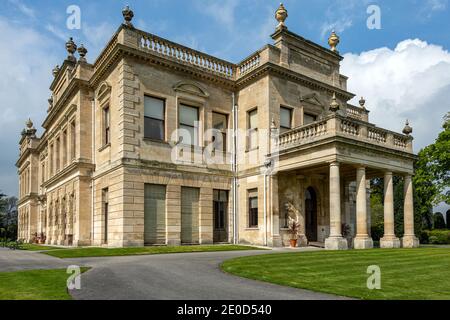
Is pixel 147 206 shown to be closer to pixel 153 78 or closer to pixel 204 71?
pixel 153 78

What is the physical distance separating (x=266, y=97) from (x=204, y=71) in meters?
3.90

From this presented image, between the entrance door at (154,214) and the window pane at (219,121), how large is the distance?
5.59m

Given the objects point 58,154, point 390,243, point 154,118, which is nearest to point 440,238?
point 390,243

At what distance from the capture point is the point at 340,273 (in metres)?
10.7

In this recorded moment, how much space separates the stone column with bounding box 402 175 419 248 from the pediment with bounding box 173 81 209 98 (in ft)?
42.1

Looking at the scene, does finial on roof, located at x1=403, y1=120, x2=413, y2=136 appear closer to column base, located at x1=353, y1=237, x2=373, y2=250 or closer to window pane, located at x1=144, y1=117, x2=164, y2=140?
column base, located at x1=353, y1=237, x2=373, y2=250

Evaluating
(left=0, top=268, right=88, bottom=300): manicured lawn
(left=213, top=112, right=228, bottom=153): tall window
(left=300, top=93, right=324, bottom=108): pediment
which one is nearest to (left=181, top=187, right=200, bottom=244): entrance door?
(left=213, top=112, right=228, bottom=153): tall window

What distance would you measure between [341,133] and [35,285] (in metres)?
15.6

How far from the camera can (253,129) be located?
976 inches

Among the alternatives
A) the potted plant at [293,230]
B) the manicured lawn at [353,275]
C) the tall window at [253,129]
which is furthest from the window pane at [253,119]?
the manicured lawn at [353,275]

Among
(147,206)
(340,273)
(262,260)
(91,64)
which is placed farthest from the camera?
(91,64)

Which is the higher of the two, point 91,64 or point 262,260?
point 91,64

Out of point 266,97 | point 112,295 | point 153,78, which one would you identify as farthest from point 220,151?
point 112,295

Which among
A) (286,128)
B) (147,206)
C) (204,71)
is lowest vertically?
(147,206)
